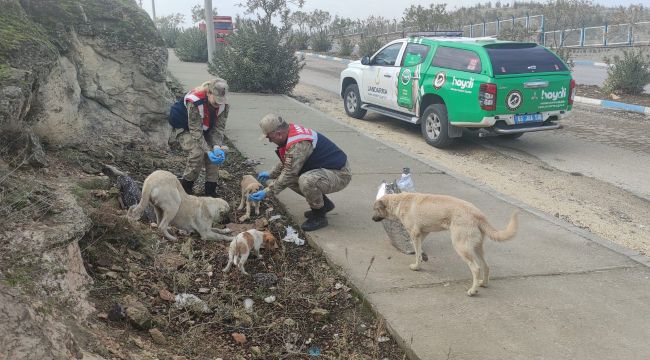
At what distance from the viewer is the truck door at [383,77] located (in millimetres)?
11766

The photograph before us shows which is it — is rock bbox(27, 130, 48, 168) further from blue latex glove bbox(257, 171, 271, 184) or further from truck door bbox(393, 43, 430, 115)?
truck door bbox(393, 43, 430, 115)

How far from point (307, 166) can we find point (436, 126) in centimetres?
535

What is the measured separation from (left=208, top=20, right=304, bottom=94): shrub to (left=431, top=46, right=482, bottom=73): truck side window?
6124 millimetres

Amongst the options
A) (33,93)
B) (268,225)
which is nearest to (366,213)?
(268,225)

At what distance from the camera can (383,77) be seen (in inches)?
472

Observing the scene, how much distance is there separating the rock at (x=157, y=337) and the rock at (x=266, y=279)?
3.88 feet

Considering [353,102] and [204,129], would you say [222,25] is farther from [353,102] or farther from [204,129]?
[204,129]

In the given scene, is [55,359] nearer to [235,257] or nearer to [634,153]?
[235,257]

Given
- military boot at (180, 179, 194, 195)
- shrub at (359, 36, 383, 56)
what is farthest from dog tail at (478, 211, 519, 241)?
shrub at (359, 36, 383, 56)

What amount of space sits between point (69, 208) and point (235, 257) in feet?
4.36

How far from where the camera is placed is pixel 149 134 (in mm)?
Result: 8055

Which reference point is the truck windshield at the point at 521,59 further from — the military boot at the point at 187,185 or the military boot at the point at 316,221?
the military boot at the point at 187,185

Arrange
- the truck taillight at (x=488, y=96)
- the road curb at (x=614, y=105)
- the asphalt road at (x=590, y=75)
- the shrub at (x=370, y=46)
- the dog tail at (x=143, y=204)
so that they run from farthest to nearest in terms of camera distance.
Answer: the shrub at (x=370, y=46) < the asphalt road at (x=590, y=75) < the road curb at (x=614, y=105) < the truck taillight at (x=488, y=96) < the dog tail at (x=143, y=204)

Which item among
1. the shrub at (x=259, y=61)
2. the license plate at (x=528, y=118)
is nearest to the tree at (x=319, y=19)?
the shrub at (x=259, y=61)
